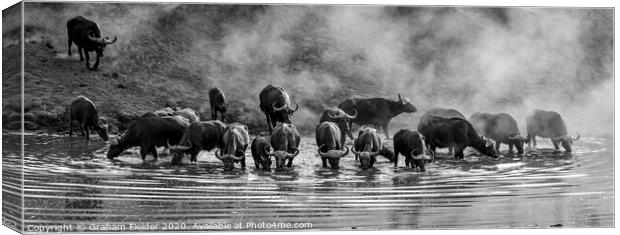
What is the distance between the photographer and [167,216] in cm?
1916

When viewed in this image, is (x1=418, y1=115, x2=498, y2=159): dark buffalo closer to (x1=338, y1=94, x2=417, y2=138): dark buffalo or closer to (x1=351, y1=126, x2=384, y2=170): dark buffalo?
(x1=338, y1=94, x2=417, y2=138): dark buffalo

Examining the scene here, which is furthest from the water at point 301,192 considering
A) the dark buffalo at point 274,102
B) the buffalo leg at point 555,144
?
the dark buffalo at point 274,102

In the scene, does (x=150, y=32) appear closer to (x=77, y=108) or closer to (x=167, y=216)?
(x=77, y=108)

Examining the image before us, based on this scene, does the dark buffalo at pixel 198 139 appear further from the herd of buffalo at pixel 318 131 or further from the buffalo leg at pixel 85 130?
the buffalo leg at pixel 85 130

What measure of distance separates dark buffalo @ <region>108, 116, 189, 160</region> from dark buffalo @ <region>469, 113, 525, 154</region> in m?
4.71

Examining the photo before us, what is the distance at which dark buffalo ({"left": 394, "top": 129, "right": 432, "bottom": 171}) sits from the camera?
2058 centimetres

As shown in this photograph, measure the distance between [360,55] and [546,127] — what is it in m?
3.28

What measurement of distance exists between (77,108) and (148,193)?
1693 millimetres

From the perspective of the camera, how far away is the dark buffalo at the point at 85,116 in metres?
19.5

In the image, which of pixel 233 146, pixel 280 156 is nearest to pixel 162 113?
pixel 233 146

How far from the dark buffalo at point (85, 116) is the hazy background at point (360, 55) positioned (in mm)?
302

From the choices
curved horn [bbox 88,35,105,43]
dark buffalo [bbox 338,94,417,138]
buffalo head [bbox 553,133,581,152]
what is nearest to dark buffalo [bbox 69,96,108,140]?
curved horn [bbox 88,35,105,43]

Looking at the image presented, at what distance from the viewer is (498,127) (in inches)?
829

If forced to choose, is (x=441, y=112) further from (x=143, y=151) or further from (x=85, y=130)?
(x=85, y=130)
